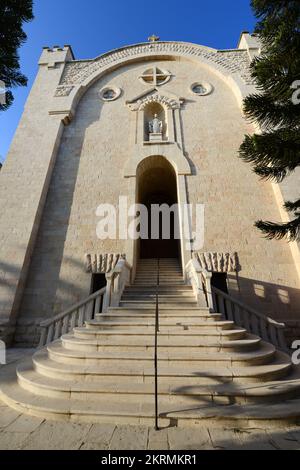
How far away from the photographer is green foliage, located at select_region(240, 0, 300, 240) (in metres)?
4.50

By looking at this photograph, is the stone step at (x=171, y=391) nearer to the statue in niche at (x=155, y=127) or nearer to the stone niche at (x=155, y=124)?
the stone niche at (x=155, y=124)

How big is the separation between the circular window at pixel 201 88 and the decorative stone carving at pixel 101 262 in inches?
389

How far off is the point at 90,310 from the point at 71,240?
3121 mm

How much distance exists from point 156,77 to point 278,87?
10131mm

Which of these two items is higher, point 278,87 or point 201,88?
point 201,88

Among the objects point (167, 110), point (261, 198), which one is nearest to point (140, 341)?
point (261, 198)

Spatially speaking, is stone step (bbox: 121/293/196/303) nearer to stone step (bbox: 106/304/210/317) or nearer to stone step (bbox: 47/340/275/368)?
stone step (bbox: 106/304/210/317)

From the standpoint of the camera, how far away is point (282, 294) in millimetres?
7234

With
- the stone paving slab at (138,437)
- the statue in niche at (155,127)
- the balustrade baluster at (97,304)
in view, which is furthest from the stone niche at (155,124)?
the stone paving slab at (138,437)

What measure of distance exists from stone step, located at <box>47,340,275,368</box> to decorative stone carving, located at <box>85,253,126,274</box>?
4000mm

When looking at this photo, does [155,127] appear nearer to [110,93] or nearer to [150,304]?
[110,93]

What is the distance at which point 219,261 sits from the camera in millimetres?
7734

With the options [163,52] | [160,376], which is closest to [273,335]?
[160,376]

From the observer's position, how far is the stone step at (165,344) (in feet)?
12.6
